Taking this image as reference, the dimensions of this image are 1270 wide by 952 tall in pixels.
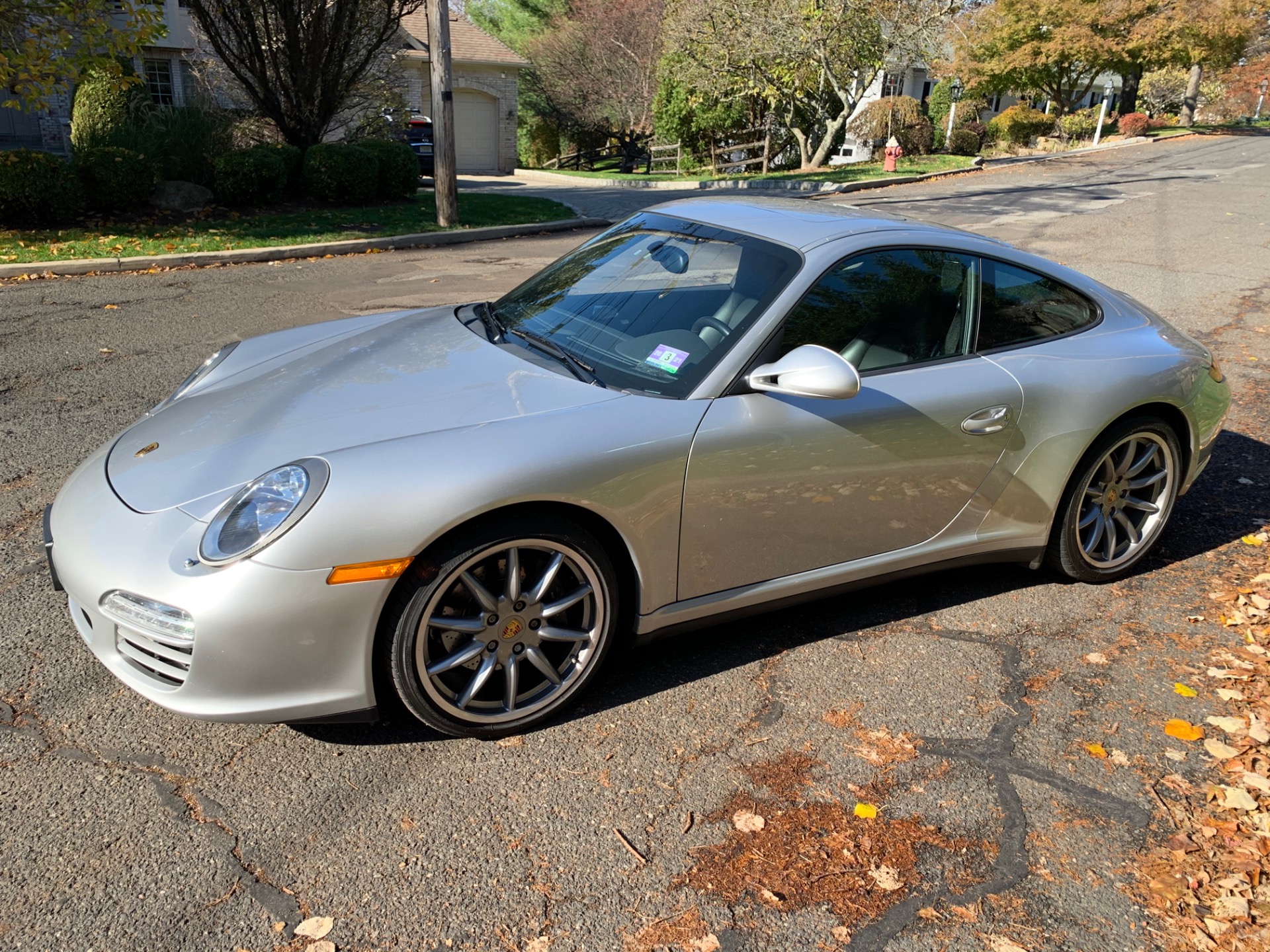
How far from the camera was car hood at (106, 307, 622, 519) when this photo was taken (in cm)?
279

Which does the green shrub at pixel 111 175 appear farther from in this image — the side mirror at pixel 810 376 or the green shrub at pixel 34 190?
the side mirror at pixel 810 376

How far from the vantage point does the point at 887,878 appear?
2506mm

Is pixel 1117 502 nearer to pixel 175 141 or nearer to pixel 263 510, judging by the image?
pixel 263 510

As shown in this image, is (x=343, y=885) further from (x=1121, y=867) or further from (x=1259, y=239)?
(x=1259, y=239)

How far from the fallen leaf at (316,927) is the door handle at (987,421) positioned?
8.41 feet

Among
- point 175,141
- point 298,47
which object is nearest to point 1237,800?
point 175,141

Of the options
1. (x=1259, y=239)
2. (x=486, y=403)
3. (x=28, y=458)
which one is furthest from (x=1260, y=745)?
(x=1259, y=239)

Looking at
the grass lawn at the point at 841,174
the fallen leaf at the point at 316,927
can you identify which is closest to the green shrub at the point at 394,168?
the grass lawn at the point at 841,174

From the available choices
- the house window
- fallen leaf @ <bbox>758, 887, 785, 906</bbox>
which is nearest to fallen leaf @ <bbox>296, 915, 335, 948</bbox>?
fallen leaf @ <bbox>758, 887, 785, 906</bbox>

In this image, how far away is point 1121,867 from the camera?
8.48ft

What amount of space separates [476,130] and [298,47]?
636 inches

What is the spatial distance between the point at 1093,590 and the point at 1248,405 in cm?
334

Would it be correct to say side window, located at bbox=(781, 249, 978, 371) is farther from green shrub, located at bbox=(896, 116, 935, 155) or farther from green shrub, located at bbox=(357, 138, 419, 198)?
green shrub, located at bbox=(896, 116, 935, 155)

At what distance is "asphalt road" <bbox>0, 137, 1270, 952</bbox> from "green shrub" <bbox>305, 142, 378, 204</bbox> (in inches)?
479
